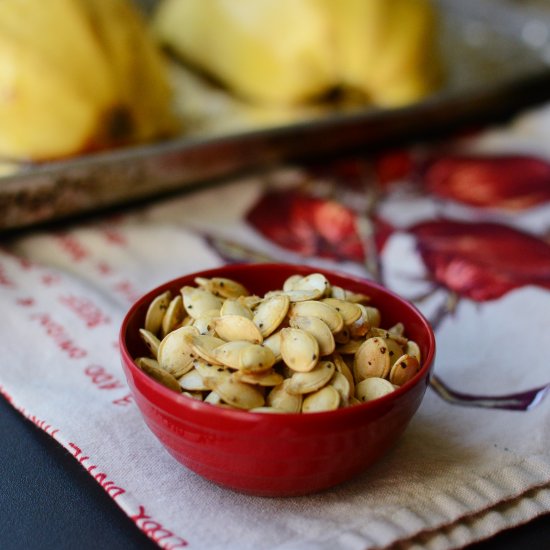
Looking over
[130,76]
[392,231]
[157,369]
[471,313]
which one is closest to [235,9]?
[130,76]

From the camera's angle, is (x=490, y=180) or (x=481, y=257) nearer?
(x=481, y=257)

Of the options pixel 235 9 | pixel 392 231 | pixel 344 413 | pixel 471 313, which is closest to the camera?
pixel 344 413

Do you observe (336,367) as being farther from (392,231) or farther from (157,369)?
(392,231)

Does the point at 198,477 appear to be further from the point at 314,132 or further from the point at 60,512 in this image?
the point at 314,132

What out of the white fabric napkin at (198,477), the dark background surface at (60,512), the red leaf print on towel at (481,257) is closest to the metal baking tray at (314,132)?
the white fabric napkin at (198,477)

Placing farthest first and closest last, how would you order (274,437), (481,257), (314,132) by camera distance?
(314,132) → (481,257) → (274,437)

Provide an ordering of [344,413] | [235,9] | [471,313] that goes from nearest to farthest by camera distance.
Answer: [344,413]
[471,313]
[235,9]

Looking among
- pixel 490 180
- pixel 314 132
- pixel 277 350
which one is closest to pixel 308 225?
pixel 314 132
